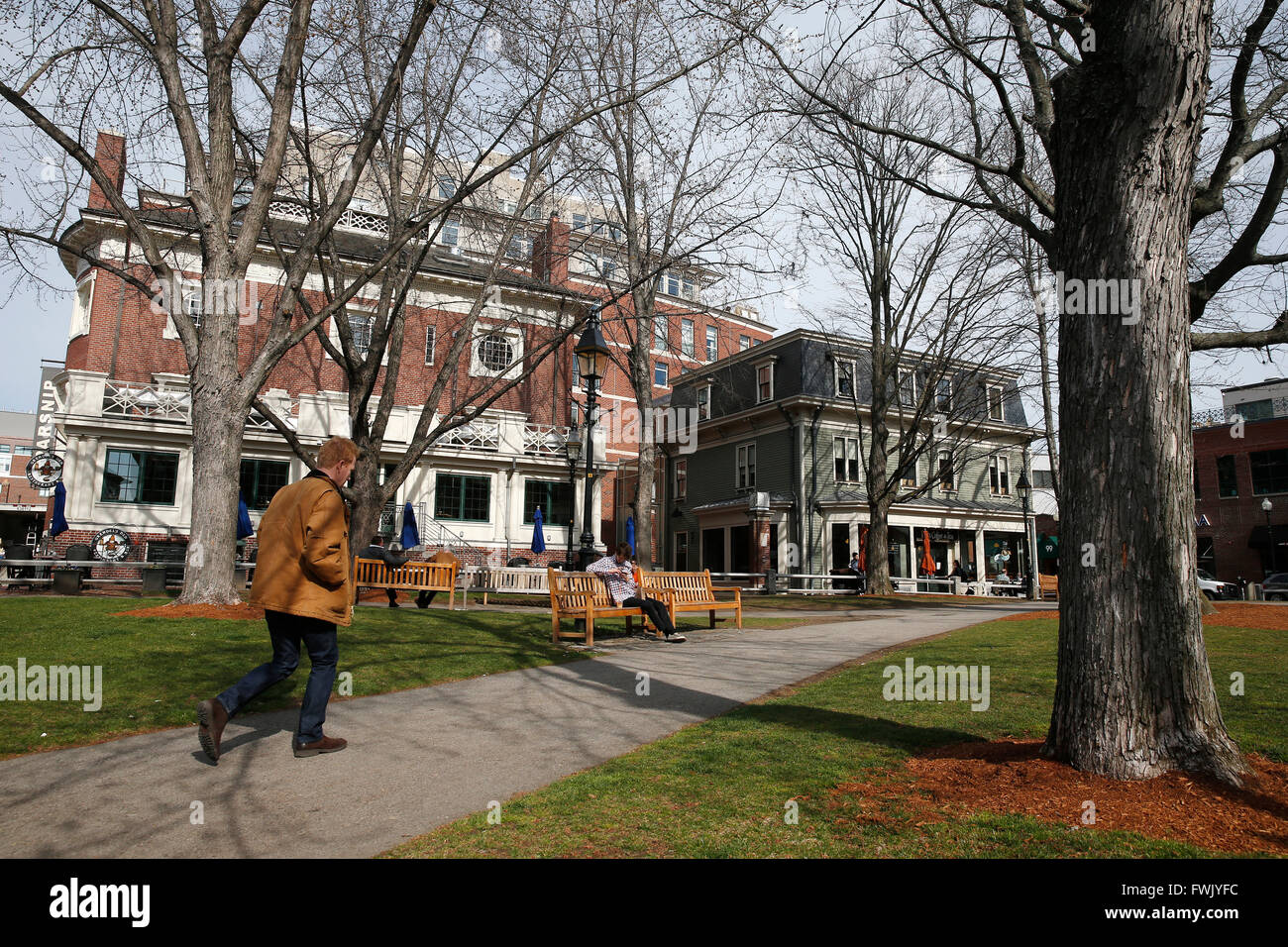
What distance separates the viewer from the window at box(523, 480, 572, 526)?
97.9 feet

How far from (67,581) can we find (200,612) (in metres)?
9.32

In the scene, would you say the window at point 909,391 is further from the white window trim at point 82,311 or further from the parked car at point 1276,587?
the white window trim at point 82,311

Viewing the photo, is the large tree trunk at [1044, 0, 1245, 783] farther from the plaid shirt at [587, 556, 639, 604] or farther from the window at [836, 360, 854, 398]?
the window at [836, 360, 854, 398]

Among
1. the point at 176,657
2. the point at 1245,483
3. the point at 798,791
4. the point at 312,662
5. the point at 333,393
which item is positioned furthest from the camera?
the point at 1245,483

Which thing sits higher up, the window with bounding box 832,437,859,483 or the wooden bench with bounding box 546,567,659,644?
the window with bounding box 832,437,859,483

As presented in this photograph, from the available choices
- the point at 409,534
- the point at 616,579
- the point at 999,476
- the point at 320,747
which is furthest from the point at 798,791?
the point at 999,476

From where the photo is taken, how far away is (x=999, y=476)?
39.8 meters

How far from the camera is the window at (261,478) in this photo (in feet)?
85.1

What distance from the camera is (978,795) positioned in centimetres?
400

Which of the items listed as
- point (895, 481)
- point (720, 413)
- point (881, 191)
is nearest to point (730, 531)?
point (720, 413)

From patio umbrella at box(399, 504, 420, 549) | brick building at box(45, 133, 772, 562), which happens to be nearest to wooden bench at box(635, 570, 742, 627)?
brick building at box(45, 133, 772, 562)

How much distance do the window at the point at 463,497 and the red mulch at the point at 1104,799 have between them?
25.4 m

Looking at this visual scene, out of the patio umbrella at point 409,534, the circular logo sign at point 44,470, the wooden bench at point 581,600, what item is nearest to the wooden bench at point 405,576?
the wooden bench at point 581,600

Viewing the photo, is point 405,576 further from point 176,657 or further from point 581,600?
point 176,657
